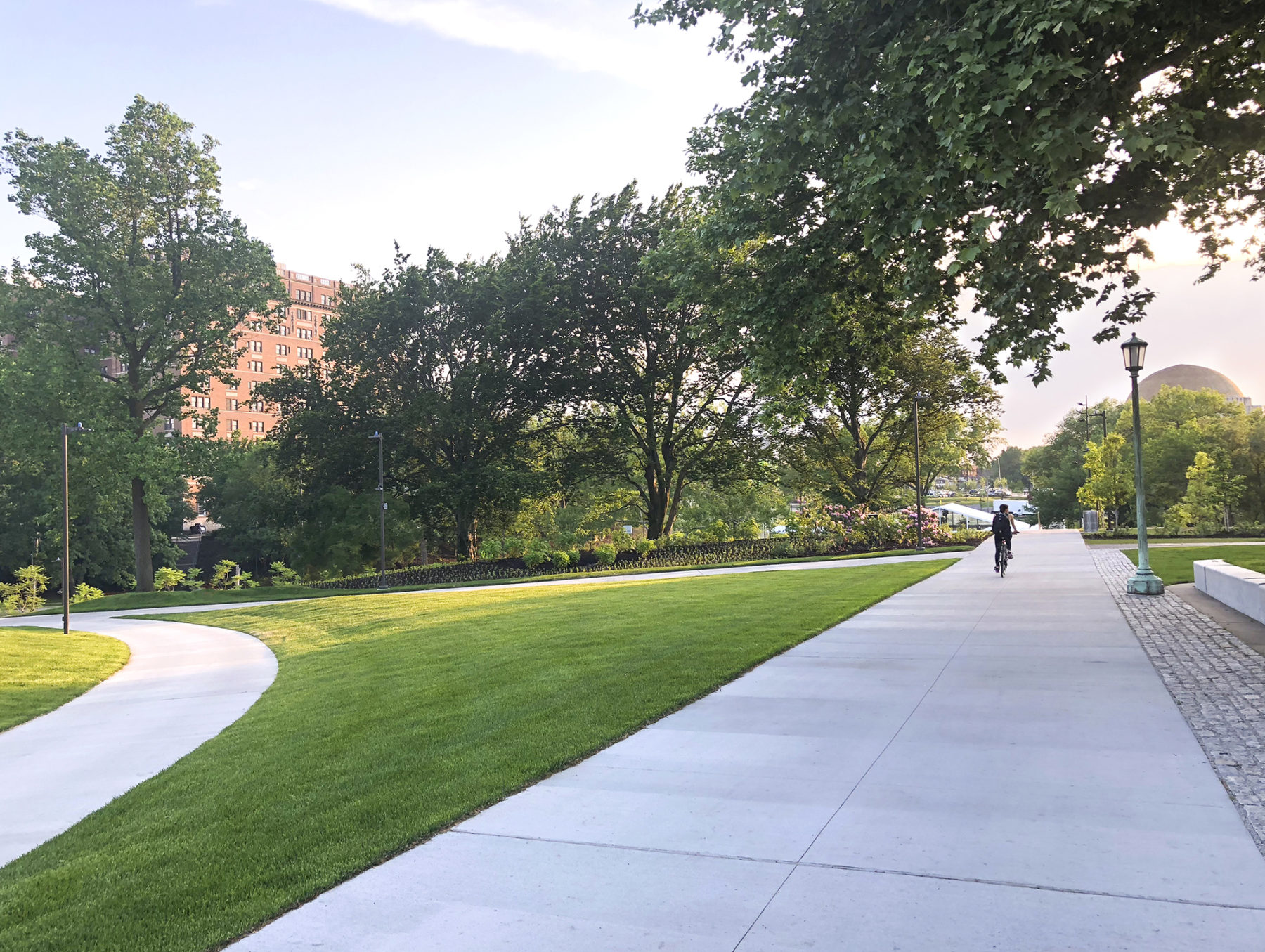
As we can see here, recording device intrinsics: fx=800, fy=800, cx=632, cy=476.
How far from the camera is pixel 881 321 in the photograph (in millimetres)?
13633

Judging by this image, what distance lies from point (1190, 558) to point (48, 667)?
86.8 ft

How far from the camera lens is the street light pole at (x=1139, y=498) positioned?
14.8m

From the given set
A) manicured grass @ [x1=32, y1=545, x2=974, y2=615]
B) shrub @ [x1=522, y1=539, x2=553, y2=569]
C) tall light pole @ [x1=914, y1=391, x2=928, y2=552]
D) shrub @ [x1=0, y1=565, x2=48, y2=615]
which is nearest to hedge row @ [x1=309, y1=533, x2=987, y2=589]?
shrub @ [x1=522, y1=539, x2=553, y2=569]

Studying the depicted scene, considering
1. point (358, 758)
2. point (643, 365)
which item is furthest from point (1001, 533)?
point (643, 365)

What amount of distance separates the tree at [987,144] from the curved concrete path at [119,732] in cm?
843

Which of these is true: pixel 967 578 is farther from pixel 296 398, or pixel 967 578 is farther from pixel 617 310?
pixel 296 398

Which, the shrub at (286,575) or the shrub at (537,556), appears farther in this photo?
the shrub at (286,575)

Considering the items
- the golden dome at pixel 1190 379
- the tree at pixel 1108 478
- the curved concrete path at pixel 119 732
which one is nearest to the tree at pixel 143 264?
the curved concrete path at pixel 119 732

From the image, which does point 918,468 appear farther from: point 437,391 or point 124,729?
point 124,729

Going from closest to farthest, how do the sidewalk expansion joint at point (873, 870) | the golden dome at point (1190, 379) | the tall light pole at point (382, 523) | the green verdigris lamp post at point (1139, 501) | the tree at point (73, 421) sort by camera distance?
the sidewalk expansion joint at point (873, 870), the green verdigris lamp post at point (1139, 501), the tree at point (73, 421), the tall light pole at point (382, 523), the golden dome at point (1190, 379)

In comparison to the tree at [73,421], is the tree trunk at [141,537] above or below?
below

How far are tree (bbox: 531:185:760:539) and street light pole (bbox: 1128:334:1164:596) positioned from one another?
62.1ft

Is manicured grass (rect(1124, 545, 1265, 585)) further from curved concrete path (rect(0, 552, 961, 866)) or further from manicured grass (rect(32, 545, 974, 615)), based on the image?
curved concrete path (rect(0, 552, 961, 866))

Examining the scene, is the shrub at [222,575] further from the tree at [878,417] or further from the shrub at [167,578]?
the tree at [878,417]
